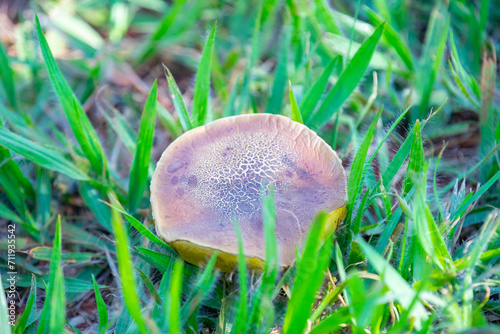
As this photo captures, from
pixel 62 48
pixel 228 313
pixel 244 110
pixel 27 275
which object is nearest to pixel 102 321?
pixel 228 313

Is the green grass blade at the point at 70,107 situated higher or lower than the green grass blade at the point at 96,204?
higher

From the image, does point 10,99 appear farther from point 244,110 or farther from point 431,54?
point 431,54

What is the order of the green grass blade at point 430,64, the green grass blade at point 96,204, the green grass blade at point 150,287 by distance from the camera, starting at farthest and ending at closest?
the green grass blade at point 430,64 → the green grass blade at point 96,204 → the green grass blade at point 150,287

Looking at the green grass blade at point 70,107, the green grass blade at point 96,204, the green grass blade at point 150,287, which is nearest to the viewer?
the green grass blade at point 150,287

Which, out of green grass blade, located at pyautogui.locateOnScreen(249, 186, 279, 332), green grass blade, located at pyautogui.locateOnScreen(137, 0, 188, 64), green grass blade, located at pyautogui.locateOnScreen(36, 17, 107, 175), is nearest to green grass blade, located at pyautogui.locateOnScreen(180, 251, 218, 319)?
green grass blade, located at pyautogui.locateOnScreen(249, 186, 279, 332)

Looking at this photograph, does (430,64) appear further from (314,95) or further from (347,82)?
(314,95)

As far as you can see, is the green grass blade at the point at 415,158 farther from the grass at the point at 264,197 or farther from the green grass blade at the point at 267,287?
the green grass blade at the point at 267,287

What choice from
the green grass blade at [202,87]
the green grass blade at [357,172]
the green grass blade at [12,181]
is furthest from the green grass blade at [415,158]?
the green grass blade at [12,181]
